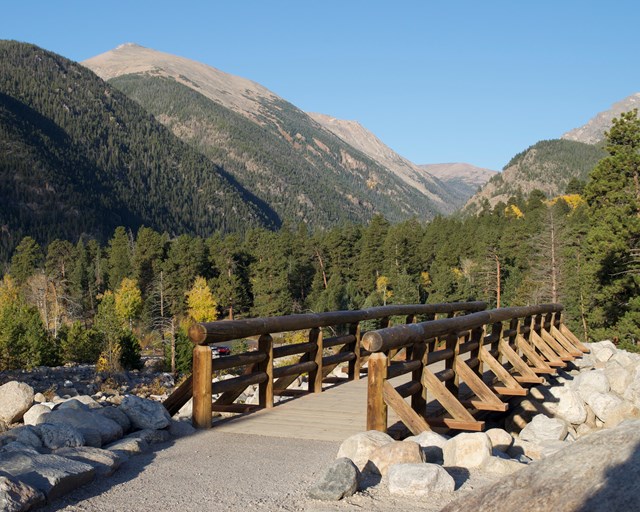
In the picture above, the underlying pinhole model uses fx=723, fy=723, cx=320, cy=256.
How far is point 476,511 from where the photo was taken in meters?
3.13

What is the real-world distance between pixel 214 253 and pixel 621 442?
86.1 meters

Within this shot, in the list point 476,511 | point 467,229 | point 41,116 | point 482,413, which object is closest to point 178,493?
point 476,511

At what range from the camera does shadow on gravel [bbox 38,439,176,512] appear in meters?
4.46

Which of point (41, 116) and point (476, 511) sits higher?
point (41, 116)

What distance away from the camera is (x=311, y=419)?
775 centimetres

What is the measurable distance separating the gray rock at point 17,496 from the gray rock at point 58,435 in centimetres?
131

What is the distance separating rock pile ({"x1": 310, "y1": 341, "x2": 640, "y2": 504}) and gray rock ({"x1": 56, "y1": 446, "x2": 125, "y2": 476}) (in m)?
1.51

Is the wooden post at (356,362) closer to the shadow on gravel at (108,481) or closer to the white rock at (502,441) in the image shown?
the white rock at (502,441)

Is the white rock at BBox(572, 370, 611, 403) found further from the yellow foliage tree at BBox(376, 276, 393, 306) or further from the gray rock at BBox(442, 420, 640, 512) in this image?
the yellow foliage tree at BBox(376, 276, 393, 306)

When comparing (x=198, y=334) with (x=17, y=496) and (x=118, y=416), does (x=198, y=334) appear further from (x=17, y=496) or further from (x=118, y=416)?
(x=17, y=496)

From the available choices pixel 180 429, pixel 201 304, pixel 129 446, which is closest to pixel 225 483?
pixel 129 446

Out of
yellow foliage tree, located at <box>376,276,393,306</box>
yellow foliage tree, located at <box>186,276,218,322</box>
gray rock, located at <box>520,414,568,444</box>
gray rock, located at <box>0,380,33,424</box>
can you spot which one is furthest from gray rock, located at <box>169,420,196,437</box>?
yellow foliage tree, located at <box>376,276,393,306</box>

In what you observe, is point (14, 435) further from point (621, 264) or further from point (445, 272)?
point (445, 272)

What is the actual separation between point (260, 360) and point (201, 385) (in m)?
1.11
